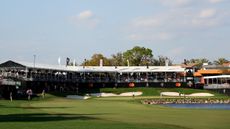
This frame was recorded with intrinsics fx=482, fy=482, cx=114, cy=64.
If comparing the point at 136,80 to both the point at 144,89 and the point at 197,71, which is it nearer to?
the point at 144,89

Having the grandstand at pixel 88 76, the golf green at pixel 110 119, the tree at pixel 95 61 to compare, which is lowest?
the golf green at pixel 110 119

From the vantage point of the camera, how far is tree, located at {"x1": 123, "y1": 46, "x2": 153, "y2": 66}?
16650cm

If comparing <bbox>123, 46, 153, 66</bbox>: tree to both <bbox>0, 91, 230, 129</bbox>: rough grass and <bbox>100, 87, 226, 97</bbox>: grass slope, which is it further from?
<bbox>0, 91, 230, 129</bbox>: rough grass

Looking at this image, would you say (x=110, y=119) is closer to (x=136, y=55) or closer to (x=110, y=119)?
(x=110, y=119)

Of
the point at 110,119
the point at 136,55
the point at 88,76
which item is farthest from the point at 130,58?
the point at 110,119

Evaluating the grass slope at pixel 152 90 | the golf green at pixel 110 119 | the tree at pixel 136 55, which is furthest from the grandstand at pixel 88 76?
the golf green at pixel 110 119

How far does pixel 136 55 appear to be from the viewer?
16788cm

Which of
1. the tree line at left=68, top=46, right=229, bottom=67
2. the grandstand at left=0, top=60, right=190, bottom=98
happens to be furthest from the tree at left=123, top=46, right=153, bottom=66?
the grandstand at left=0, top=60, right=190, bottom=98

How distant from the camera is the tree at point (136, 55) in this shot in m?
166

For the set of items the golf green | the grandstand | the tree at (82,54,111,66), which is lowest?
the golf green

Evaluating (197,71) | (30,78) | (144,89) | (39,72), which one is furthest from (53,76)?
(197,71)

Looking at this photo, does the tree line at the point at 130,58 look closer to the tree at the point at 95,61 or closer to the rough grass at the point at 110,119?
the tree at the point at 95,61

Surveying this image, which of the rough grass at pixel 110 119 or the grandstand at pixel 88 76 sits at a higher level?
the grandstand at pixel 88 76

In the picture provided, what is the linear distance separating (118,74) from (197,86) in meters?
19.5
